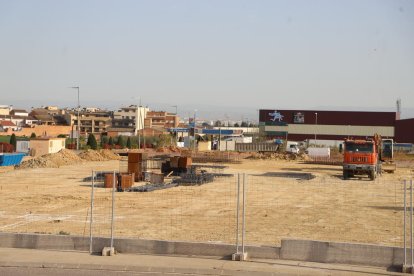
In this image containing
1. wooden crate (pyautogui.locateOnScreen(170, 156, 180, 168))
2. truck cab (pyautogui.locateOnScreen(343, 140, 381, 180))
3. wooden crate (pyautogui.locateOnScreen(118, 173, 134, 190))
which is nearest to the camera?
wooden crate (pyautogui.locateOnScreen(118, 173, 134, 190))

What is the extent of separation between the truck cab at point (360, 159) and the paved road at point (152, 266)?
32.1 meters

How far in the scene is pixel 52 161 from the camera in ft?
183

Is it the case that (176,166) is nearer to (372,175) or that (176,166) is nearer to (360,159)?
(360,159)

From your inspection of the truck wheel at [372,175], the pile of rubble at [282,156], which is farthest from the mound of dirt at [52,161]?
the truck wheel at [372,175]

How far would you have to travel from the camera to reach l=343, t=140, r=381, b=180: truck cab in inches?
1838

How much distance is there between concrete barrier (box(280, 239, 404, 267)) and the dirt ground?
13.9 feet

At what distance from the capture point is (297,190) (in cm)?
3762

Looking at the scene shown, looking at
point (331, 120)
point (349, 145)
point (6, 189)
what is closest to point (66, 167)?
point (6, 189)

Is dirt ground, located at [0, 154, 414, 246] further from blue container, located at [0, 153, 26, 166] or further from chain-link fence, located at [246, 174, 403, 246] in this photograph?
blue container, located at [0, 153, 26, 166]

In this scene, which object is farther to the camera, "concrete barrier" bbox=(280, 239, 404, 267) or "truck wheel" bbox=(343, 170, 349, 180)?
"truck wheel" bbox=(343, 170, 349, 180)

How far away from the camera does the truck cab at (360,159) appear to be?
46.7 m

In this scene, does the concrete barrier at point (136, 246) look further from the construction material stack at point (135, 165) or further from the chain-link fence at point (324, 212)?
the construction material stack at point (135, 165)

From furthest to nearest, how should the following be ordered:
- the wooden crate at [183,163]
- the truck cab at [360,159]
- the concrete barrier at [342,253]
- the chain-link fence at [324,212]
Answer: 1. the wooden crate at [183,163]
2. the truck cab at [360,159]
3. the chain-link fence at [324,212]
4. the concrete barrier at [342,253]

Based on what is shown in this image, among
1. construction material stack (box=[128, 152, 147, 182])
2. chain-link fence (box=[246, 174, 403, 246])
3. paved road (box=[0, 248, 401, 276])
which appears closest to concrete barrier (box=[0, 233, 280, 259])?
paved road (box=[0, 248, 401, 276])
